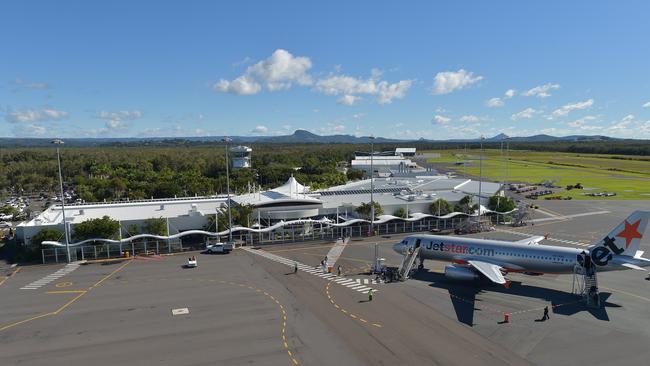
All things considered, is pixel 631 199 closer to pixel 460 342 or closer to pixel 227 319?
pixel 460 342

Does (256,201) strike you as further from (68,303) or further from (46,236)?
(68,303)

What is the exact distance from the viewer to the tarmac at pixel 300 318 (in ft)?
111

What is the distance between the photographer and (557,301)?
45.9 m

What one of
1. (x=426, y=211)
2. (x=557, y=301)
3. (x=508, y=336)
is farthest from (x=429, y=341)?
(x=426, y=211)

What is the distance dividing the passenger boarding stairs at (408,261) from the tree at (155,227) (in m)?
42.2

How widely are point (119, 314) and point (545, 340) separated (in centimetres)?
4157

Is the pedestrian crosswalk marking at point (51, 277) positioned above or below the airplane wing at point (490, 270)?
below

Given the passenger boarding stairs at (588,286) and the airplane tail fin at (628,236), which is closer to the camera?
the passenger boarding stairs at (588,286)

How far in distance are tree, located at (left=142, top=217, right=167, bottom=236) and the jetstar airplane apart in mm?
40727

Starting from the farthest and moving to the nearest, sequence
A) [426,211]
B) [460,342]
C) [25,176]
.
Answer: [25,176]
[426,211]
[460,342]

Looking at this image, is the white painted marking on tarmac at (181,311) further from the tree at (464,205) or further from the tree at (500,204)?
the tree at (500,204)

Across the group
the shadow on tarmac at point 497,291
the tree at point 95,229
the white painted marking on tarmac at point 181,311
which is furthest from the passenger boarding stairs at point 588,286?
the tree at point 95,229

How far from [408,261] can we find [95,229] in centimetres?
5017

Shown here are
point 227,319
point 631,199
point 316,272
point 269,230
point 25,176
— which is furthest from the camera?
point 25,176
